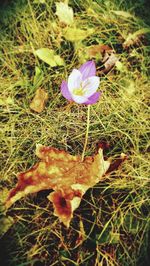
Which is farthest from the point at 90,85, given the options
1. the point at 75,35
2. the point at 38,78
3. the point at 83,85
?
the point at 75,35

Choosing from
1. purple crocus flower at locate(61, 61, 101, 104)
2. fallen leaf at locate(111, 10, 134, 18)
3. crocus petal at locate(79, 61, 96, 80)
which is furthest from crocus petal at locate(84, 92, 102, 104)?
fallen leaf at locate(111, 10, 134, 18)

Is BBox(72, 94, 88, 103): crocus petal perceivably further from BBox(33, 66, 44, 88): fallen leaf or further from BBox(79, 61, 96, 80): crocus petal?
BBox(33, 66, 44, 88): fallen leaf

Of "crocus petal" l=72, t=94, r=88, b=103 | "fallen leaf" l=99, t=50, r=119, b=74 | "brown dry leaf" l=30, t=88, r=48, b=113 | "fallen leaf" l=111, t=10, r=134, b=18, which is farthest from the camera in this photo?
"fallen leaf" l=111, t=10, r=134, b=18

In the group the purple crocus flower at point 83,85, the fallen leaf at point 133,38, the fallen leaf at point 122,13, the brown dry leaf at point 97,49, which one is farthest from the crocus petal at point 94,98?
the fallen leaf at point 122,13

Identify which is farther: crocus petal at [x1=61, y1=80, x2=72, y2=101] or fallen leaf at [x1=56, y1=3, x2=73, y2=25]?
fallen leaf at [x1=56, y1=3, x2=73, y2=25]

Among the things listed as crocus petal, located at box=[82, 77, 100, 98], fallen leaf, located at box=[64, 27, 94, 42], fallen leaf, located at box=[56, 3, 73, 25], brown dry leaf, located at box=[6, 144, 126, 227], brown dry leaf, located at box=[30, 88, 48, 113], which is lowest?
brown dry leaf, located at box=[6, 144, 126, 227]

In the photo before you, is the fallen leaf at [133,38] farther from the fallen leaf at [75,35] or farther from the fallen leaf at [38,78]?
the fallen leaf at [38,78]

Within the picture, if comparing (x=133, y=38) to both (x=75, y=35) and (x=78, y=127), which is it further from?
(x=78, y=127)
